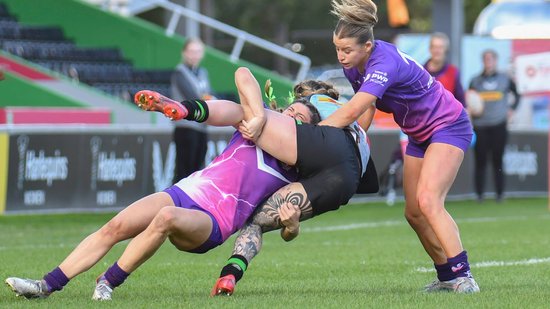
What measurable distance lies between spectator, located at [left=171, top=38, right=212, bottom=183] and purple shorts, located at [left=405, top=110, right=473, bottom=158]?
6.84 meters

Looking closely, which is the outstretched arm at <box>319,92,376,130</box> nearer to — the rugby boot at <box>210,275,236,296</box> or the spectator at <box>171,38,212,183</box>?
the rugby boot at <box>210,275,236,296</box>

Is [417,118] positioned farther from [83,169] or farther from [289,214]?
[83,169]

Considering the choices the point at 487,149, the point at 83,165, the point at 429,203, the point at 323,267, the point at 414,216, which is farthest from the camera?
the point at 487,149

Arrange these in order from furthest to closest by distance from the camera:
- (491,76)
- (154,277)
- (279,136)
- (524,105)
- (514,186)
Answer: (524,105) < (514,186) < (491,76) < (154,277) < (279,136)

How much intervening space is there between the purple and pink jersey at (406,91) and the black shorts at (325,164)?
0.44 meters

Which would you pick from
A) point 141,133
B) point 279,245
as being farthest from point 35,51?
point 279,245

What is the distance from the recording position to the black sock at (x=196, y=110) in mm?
7363

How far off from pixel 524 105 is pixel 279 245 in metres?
15.2

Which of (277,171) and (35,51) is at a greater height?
(277,171)

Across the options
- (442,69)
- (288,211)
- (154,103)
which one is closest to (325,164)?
(288,211)

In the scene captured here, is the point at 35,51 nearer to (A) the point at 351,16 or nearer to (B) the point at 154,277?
(B) the point at 154,277

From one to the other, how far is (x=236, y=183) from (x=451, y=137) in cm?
155

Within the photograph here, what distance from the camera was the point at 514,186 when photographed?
69.9 feet

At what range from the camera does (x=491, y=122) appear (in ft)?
62.3
